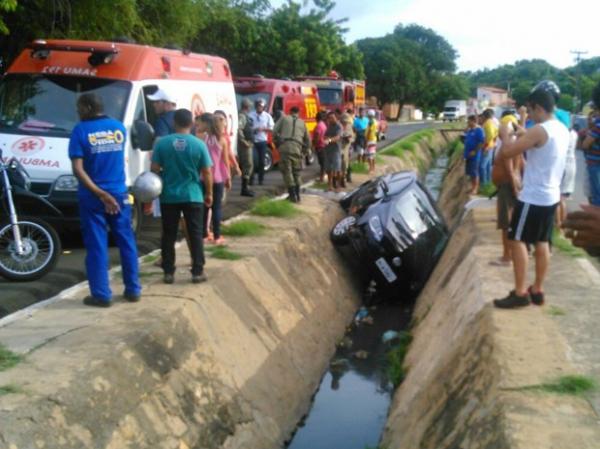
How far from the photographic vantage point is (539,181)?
6.49 meters

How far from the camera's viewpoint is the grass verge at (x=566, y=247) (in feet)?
30.2

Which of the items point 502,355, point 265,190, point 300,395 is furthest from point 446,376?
point 265,190

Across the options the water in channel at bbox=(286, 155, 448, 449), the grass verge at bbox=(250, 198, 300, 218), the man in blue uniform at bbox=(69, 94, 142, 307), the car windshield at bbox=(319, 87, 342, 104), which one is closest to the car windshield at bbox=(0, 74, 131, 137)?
the man in blue uniform at bbox=(69, 94, 142, 307)

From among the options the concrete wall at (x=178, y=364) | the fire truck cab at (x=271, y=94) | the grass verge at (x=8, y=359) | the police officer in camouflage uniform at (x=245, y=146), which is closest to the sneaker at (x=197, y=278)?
the concrete wall at (x=178, y=364)

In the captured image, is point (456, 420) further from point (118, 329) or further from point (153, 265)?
point (153, 265)

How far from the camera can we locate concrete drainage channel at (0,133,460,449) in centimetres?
488

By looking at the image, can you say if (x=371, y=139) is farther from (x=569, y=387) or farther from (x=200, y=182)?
(x=569, y=387)

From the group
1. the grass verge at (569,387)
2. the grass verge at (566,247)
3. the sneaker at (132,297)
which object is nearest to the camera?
the grass verge at (569,387)

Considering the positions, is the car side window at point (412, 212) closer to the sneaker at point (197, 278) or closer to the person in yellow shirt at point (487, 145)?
the person in yellow shirt at point (487, 145)

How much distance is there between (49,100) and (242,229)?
306 centimetres

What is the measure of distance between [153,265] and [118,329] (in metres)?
2.48

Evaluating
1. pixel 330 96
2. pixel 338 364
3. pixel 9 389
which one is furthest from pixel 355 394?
pixel 330 96

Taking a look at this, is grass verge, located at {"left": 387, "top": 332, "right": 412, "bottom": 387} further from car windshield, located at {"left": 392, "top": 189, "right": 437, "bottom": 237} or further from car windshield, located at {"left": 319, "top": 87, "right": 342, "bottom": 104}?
car windshield, located at {"left": 319, "top": 87, "right": 342, "bottom": 104}

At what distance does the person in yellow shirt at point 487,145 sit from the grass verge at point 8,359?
35.4ft
